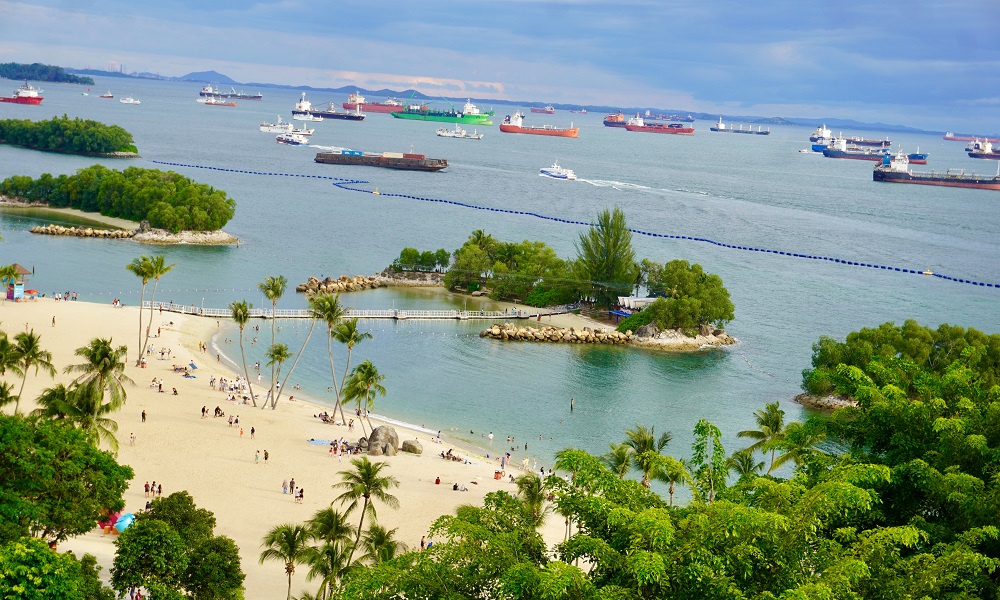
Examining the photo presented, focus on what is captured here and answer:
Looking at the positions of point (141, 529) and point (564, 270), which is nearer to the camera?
point (141, 529)

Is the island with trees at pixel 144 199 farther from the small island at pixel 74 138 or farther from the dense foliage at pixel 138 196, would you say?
the small island at pixel 74 138

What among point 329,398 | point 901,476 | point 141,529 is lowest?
point 329,398

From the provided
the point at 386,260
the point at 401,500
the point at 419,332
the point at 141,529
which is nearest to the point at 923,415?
the point at 141,529

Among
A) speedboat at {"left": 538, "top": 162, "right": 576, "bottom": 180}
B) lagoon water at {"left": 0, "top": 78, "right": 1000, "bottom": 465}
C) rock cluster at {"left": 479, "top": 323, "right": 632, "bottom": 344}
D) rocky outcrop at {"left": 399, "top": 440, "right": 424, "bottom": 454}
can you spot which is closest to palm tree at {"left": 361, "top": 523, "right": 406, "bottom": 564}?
rocky outcrop at {"left": 399, "top": 440, "right": 424, "bottom": 454}

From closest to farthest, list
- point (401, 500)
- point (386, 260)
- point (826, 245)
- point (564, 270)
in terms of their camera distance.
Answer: point (401, 500)
point (564, 270)
point (386, 260)
point (826, 245)

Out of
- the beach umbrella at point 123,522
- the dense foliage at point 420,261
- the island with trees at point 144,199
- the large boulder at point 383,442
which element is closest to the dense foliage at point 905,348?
the large boulder at point 383,442

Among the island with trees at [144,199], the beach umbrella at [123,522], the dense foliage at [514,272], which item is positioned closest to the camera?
the beach umbrella at [123,522]

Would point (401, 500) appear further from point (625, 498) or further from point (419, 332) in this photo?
point (419, 332)
